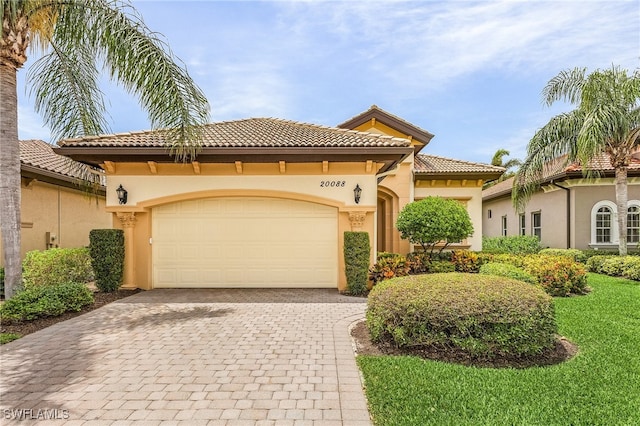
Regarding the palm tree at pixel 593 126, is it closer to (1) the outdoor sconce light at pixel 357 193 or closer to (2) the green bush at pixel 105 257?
(1) the outdoor sconce light at pixel 357 193

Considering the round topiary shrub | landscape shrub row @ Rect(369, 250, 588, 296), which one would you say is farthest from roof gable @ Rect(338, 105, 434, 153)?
the round topiary shrub

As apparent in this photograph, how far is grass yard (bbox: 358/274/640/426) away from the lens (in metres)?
3.26

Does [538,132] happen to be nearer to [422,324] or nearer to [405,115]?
[405,115]

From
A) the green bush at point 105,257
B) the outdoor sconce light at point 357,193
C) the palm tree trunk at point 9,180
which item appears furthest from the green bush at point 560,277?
the palm tree trunk at point 9,180

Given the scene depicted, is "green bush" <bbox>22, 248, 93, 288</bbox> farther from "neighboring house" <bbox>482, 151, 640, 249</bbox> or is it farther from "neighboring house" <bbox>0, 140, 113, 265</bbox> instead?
"neighboring house" <bbox>482, 151, 640, 249</bbox>

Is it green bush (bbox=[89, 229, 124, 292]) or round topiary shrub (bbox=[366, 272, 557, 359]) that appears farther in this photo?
green bush (bbox=[89, 229, 124, 292])

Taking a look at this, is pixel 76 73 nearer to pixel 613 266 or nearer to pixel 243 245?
pixel 243 245

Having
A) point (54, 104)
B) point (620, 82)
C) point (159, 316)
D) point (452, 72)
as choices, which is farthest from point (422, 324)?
point (620, 82)

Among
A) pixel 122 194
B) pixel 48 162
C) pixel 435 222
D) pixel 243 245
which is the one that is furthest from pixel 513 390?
pixel 48 162

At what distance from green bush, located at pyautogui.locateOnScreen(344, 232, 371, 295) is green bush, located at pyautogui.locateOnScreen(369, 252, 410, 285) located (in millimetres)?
638

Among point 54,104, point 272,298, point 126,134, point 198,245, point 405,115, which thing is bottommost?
point 272,298

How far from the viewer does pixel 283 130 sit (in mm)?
11016

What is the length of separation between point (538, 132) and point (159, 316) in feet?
50.7

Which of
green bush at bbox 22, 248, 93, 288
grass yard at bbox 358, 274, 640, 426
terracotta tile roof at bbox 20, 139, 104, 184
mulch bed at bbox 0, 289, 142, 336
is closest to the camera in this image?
grass yard at bbox 358, 274, 640, 426
